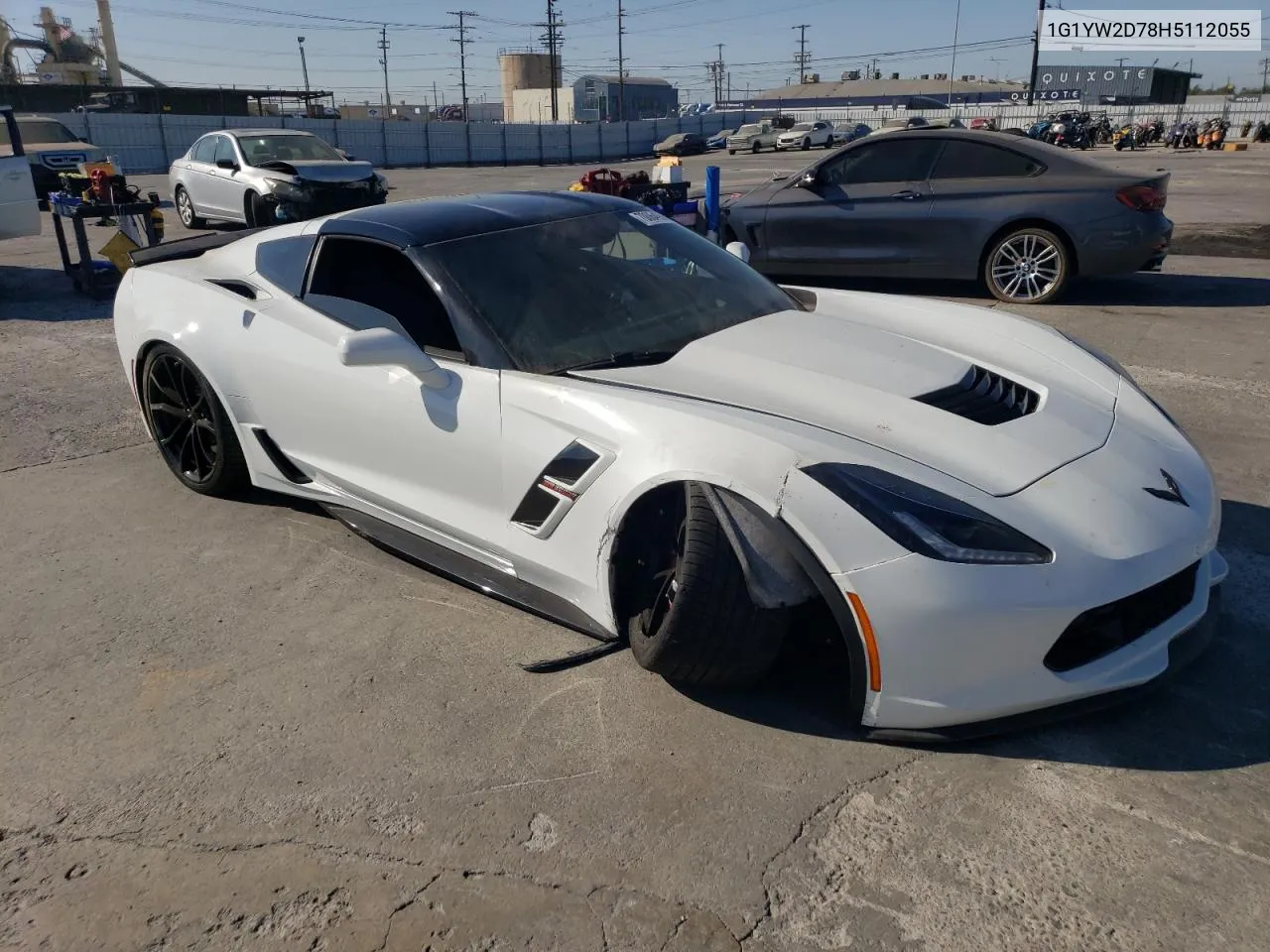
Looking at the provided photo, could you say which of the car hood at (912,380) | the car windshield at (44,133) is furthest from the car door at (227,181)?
the car hood at (912,380)

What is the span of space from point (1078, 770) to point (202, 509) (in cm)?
361

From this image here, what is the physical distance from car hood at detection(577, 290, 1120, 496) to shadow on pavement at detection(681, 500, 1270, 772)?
61cm

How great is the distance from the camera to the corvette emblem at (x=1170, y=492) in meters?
2.65

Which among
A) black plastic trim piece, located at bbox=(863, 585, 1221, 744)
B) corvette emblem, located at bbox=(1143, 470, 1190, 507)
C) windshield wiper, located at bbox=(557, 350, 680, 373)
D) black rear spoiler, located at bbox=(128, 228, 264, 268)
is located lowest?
black plastic trim piece, located at bbox=(863, 585, 1221, 744)

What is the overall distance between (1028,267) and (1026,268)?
0.02 metres

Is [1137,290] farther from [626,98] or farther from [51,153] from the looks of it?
[626,98]

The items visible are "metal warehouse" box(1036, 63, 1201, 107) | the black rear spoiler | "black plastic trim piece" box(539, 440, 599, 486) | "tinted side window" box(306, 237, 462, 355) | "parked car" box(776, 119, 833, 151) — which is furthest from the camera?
"metal warehouse" box(1036, 63, 1201, 107)

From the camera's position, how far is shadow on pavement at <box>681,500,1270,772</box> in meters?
2.52

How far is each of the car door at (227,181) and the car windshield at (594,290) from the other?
11.9 m

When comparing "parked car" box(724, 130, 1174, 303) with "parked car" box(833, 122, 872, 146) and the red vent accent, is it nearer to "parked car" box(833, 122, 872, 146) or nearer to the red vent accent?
the red vent accent

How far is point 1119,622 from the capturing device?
8.28ft

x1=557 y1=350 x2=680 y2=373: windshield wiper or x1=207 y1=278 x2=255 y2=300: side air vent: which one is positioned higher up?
x1=207 y1=278 x2=255 y2=300: side air vent

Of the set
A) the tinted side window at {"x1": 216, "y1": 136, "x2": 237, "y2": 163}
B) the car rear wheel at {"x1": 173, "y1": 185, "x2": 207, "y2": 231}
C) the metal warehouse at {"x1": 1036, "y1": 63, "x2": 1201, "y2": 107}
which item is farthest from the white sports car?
the metal warehouse at {"x1": 1036, "y1": 63, "x2": 1201, "y2": 107}

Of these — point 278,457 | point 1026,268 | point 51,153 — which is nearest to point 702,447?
point 278,457
